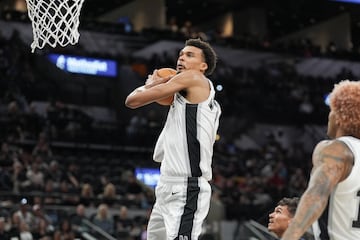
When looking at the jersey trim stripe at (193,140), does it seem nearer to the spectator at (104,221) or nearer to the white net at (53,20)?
the white net at (53,20)

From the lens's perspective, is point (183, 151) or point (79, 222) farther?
point (79, 222)

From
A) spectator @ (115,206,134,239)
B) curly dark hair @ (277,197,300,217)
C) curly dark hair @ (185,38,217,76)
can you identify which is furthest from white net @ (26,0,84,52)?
spectator @ (115,206,134,239)

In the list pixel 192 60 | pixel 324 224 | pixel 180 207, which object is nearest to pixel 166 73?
pixel 192 60

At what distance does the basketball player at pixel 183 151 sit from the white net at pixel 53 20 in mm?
1268

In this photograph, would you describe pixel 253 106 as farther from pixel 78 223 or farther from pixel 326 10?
pixel 78 223

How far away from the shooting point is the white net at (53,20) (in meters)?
6.82

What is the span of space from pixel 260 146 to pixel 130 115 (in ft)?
15.0

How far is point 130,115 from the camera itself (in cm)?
2750

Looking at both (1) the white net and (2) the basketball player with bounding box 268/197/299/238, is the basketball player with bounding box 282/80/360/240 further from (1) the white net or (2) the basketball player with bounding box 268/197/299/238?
(1) the white net

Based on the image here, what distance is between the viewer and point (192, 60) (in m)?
6.03

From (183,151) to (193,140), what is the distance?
111mm

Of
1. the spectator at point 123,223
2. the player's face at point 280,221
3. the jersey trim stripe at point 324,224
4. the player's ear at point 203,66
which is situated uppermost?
the player's ear at point 203,66

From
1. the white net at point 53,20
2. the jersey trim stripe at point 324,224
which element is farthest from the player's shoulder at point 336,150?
the white net at point 53,20

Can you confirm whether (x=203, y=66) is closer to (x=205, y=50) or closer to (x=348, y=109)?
(x=205, y=50)
